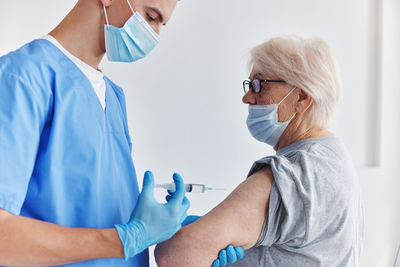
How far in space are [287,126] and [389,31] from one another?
2048 millimetres

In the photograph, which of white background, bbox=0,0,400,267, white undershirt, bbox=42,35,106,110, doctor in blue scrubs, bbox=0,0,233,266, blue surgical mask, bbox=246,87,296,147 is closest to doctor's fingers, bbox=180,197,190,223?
doctor in blue scrubs, bbox=0,0,233,266

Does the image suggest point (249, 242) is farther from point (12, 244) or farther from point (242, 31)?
point (242, 31)

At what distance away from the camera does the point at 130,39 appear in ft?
3.32

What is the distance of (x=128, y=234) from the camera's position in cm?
79

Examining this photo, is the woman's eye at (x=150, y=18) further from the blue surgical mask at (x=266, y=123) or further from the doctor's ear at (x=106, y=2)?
the blue surgical mask at (x=266, y=123)

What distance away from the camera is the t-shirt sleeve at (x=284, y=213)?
1.00 m

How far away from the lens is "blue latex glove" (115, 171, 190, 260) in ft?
2.62

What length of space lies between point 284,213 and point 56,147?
0.62 metres

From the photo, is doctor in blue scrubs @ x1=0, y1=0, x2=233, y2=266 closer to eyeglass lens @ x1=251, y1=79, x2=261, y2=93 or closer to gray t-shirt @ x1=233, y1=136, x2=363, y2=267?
Answer: gray t-shirt @ x1=233, y1=136, x2=363, y2=267

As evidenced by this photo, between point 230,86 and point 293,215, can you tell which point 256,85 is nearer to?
point 293,215

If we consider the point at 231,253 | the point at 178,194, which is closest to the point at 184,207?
the point at 178,194

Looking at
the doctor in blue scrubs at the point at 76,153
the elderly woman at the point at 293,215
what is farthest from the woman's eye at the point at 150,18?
the elderly woman at the point at 293,215

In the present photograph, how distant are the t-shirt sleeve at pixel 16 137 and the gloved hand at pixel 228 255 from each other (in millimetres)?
530

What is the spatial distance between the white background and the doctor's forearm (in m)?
1.04
